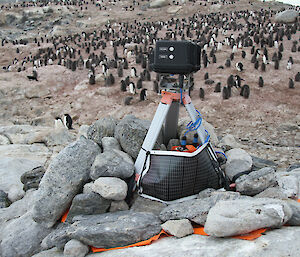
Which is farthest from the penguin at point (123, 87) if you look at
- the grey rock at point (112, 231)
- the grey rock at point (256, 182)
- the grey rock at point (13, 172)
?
the grey rock at point (112, 231)

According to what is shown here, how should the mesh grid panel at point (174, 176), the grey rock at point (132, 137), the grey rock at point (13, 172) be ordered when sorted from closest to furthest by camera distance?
1. the mesh grid panel at point (174, 176)
2. the grey rock at point (132, 137)
3. the grey rock at point (13, 172)

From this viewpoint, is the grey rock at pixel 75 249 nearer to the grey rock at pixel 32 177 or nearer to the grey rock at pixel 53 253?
the grey rock at pixel 53 253

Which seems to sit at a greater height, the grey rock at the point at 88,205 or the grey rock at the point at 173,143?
the grey rock at the point at 173,143

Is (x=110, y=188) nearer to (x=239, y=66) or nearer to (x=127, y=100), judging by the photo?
(x=127, y=100)

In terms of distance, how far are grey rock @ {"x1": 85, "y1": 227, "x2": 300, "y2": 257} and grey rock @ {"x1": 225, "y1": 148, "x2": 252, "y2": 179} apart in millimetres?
1241

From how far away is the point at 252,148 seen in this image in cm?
662

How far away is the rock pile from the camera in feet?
7.84

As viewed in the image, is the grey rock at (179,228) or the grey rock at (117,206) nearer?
the grey rock at (179,228)

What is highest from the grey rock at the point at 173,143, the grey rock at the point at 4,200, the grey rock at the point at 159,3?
the grey rock at the point at 159,3

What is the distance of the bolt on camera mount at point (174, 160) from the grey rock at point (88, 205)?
1.47 feet

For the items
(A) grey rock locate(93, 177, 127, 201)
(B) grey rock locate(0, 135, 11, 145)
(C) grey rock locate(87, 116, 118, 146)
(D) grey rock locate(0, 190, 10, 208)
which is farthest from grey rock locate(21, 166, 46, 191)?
(B) grey rock locate(0, 135, 11, 145)

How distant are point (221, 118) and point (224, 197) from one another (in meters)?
7.04

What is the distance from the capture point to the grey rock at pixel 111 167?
125 inches

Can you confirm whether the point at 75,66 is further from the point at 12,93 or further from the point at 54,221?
the point at 54,221
